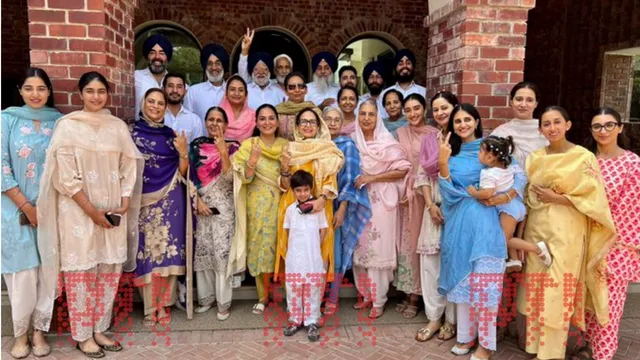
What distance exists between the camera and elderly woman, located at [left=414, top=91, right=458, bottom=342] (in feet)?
11.2

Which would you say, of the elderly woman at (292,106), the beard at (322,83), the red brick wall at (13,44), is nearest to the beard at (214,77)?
the elderly woman at (292,106)

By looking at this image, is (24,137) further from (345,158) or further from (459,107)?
(459,107)

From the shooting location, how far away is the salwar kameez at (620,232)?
2945 mm

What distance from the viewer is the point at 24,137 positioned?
10.1 feet

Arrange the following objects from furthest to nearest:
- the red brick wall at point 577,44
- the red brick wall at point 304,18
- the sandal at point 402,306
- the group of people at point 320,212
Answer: the red brick wall at point 304,18 < the red brick wall at point 577,44 < the sandal at point 402,306 < the group of people at point 320,212

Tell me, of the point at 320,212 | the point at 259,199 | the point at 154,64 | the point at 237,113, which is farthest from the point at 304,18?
the point at 320,212

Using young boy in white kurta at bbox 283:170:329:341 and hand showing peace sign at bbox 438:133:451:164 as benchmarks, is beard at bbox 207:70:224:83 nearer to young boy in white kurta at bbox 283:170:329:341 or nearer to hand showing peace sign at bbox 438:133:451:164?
young boy in white kurta at bbox 283:170:329:341

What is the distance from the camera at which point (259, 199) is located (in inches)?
142

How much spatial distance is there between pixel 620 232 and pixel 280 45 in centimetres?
718

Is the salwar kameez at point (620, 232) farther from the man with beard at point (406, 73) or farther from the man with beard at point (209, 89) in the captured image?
the man with beard at point (209, 89)

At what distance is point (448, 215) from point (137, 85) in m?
2.90

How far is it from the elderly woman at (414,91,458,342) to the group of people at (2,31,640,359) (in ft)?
0.04

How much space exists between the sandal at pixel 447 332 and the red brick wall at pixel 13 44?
26.5 feet

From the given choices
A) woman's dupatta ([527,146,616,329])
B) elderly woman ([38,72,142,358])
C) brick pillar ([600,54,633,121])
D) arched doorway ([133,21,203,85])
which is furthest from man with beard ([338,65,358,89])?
brick pillar ([600,54,633,121])
